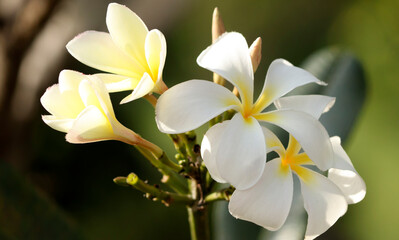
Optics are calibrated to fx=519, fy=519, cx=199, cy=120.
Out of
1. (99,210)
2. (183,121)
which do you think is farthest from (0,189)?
(99,210)

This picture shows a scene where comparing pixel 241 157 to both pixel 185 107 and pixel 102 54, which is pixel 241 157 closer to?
pixel 185 107

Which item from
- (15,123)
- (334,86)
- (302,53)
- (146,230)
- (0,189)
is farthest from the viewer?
(302,53)

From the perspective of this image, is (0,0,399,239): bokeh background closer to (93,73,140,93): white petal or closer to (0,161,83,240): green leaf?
(0,161,83,240): green leaf

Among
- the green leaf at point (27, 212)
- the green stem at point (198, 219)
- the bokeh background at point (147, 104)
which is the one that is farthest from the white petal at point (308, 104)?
the bokeh background at point (147, 104)

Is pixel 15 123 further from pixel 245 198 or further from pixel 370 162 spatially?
pixel 370 162

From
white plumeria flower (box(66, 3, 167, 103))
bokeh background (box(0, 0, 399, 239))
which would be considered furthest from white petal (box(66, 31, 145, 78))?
bokeh background (box(0, 0, 399, 239))

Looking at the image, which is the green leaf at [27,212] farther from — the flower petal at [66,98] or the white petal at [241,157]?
the white petal at [241,157]

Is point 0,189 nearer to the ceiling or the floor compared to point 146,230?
nearer to the ceiling

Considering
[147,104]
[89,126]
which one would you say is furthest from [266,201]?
[147,104]
